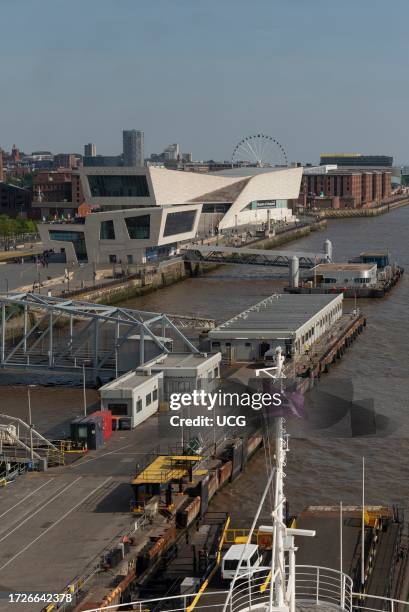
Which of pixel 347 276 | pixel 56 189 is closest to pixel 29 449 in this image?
pixel 347 276

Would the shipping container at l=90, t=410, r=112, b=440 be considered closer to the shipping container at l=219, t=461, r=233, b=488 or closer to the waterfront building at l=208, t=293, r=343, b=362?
the shipping container at l=219, t=461, r=233, b=488

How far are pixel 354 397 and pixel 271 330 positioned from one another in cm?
397

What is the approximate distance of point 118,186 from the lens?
1956 inches

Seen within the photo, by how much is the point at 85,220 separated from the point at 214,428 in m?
29.3

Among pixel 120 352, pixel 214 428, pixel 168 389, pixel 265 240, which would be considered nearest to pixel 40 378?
pixel 120 352

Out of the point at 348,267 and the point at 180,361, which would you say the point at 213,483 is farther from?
the point at 348,267

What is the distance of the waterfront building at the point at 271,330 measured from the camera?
79.4 feet

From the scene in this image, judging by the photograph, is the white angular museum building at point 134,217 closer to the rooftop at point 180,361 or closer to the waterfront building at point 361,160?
the rooftop at point 180,361

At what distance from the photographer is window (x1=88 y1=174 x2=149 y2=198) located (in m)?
49.0

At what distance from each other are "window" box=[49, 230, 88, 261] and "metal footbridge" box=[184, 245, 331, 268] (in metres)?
3.88

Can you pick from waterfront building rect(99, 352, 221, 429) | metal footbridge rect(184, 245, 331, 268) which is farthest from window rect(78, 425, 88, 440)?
metal footbridge rect(184, 245, 331, 268)

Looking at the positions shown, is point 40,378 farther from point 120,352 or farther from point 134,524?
point 134,524

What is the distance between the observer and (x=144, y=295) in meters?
40.3

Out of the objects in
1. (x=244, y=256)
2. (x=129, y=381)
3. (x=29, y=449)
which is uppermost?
(x=129, y=381)
